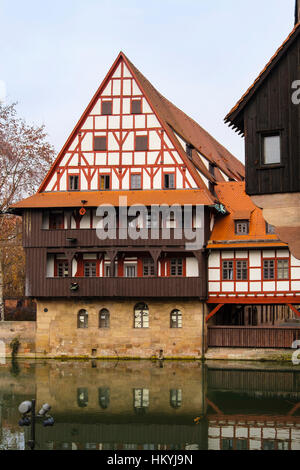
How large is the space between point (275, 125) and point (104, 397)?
14156 mm

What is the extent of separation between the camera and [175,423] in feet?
73.1

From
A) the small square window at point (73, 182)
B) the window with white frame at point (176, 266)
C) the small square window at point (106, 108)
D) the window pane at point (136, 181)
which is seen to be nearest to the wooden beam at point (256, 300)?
the window with white frame at point (176, 266)

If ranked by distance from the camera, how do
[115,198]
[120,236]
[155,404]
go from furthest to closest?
1. [115,198]
2. [120,236]
3. [155,404]

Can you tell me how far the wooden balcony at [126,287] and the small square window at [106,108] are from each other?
9890 mm

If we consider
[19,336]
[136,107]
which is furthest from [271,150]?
[19,336]

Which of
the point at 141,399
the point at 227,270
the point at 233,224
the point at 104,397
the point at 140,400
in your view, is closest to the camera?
the point at 140,400

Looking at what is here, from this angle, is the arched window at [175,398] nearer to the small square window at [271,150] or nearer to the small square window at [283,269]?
the small square window at [271,150]

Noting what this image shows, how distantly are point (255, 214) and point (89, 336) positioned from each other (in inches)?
466

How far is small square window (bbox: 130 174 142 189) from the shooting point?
39562mm

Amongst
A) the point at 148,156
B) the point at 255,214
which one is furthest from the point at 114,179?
the point at 255,214

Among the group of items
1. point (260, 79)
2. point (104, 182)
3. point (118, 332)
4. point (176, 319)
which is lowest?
point (118, 332)

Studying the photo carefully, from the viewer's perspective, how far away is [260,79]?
17734 millimetres

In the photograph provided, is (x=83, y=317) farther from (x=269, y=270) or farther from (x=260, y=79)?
(x=260, y=79)

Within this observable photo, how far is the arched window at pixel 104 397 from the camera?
2552 centimetres
